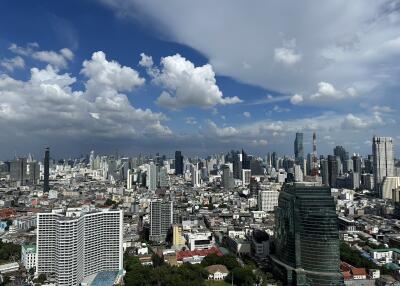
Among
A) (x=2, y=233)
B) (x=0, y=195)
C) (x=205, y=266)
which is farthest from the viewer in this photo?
(x=0, y=195)

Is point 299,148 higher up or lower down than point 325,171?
higher up

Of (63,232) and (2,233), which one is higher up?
(63,232)

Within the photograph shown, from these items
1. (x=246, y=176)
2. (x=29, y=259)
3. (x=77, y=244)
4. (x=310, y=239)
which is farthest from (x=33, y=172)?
(x=310, y=239)

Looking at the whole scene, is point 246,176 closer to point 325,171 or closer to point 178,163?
point 325,171

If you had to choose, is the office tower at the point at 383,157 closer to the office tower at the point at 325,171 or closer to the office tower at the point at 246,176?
the office tower at the point at 325,171

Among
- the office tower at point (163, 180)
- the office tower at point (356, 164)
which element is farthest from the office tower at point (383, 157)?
the office tower at point (163, 180)

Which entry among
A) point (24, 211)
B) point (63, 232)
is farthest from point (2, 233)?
point (63, 232)

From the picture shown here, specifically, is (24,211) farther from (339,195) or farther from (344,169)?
(344,169)
